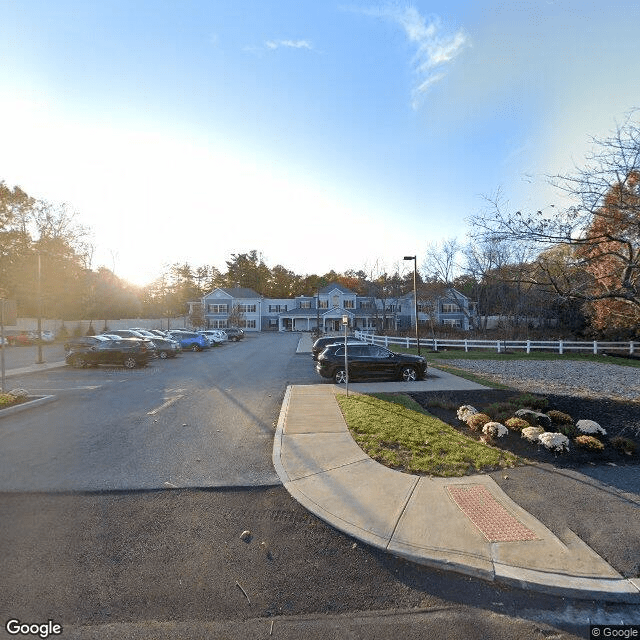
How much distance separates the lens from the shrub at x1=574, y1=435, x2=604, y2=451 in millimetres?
6508

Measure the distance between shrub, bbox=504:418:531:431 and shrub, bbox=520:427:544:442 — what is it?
280mm

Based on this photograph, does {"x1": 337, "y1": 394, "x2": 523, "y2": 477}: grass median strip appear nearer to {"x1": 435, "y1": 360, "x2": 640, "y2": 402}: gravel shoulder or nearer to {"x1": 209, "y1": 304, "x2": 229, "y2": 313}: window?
{"x1": 435, "y1": 360, "x2": 640, "y2": 402}: gravel shoulder

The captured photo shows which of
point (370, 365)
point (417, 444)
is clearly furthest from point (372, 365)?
A: point (417, 444)

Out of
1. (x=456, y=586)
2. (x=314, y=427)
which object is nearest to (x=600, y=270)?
→ (x=314, y=427)

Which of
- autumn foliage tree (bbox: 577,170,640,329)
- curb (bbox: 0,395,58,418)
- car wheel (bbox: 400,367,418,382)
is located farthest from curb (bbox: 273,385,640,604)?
car wheel (bbox: 400,367,418,382)

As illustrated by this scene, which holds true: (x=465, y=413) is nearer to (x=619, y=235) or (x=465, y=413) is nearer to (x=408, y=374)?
(x=619, y=235)

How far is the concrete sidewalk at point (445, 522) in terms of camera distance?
137 inches

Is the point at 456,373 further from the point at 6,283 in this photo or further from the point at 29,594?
the point at 6,283

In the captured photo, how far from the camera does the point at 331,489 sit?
530 centimetres

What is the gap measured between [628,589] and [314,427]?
565cm

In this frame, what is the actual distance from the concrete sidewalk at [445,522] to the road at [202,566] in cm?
13

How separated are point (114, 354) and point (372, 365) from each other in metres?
12.9

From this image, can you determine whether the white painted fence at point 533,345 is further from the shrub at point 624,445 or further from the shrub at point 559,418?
the shrub at point 624,445

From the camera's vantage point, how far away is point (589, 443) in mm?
6559
